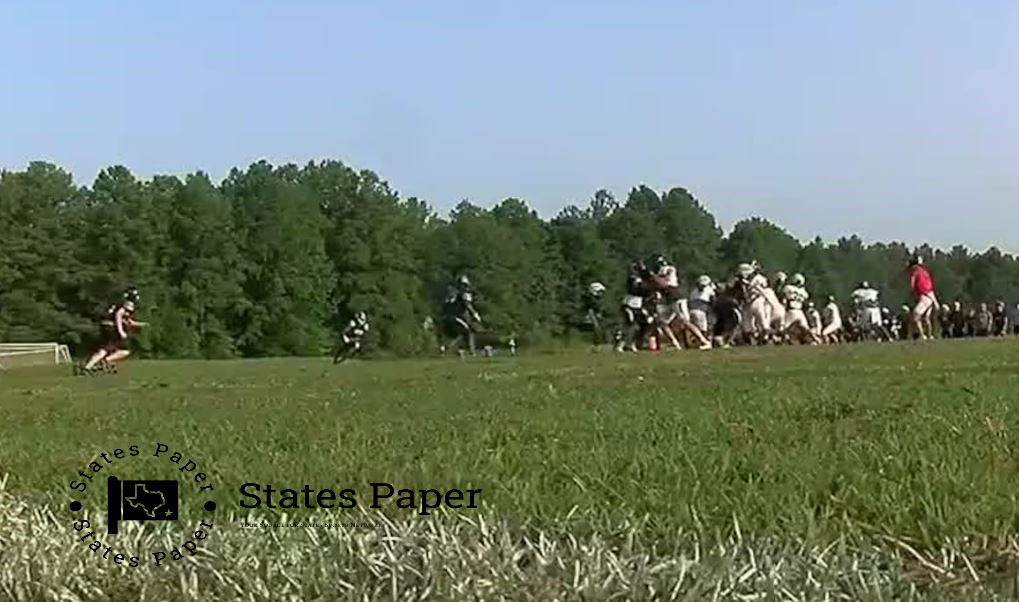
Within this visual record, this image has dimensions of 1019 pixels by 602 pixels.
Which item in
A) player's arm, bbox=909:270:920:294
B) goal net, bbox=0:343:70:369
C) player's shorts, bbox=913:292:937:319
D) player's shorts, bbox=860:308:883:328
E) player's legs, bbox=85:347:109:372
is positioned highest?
player's arm, bbox=909:270:920:294

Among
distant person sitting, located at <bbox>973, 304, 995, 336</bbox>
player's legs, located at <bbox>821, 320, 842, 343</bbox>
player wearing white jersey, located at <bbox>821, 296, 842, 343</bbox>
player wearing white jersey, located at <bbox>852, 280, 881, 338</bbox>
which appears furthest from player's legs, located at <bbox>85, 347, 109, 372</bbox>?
distant person sitting, located at <bbox>973, 304, 995, 336</bbox>

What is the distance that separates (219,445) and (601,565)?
449 cm

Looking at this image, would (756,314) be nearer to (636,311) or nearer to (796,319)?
(636,311)

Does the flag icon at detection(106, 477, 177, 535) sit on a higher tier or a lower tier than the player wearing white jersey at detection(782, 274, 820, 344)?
lower

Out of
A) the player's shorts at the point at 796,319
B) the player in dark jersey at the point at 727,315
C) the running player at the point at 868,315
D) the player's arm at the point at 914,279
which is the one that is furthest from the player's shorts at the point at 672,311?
the running player at the point at 868,315

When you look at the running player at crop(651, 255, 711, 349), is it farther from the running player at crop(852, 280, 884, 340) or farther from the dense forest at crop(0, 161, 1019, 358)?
the dense forest at crop(0, 161, 1019, 358)

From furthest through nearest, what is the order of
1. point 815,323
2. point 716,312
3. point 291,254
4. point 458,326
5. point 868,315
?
point 291,254
point 868,315
point 815,323
point 458,326
point 716,312

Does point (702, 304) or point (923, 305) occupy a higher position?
point (702, 304)

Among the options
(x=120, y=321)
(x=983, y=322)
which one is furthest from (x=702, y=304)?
(x=983, y=322)

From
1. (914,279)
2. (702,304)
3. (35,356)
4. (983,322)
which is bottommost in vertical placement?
(35,356)

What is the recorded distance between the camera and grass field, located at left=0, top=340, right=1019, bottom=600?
4.81 m

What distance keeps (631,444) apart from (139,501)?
2.64 meters
